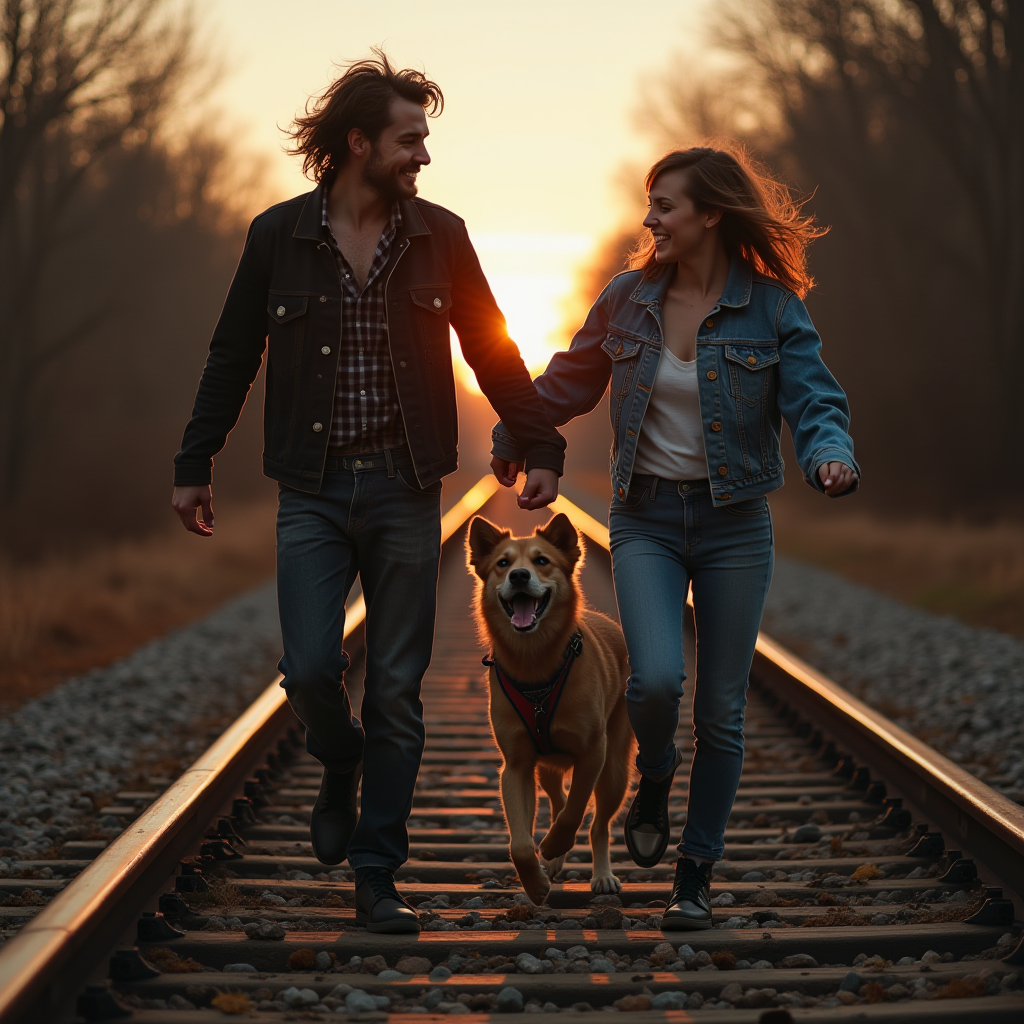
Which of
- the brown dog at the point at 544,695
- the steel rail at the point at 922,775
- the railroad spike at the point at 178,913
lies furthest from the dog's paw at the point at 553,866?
the steel rail at the point at 922,775

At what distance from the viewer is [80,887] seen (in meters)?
3.33

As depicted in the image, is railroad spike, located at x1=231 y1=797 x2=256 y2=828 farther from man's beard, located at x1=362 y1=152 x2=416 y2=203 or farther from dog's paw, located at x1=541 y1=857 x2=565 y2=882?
man's beard, located at x1=362 y1=152 x2=416 y2=203

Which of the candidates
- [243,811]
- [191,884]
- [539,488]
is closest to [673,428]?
[539,488]

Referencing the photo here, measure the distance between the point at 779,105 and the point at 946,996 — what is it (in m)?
23.3

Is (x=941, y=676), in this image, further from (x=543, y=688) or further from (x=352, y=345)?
(x=352, y=345)

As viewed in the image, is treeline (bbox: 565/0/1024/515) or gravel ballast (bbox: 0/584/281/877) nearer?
gravel ballast (bbox: 0/584/281/877)

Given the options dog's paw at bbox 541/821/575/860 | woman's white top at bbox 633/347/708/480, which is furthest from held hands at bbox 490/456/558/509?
dog's paw at bbox 541/821/575/860

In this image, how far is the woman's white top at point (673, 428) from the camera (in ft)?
13.4

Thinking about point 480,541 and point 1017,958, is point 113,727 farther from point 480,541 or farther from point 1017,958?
point 1017,958

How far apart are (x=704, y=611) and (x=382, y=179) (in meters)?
1.69

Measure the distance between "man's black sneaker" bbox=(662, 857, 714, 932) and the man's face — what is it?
2.26m

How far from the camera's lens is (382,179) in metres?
3.95

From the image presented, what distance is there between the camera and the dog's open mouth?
14.0ft

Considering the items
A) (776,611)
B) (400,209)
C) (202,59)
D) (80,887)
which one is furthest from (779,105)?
(80,887)
